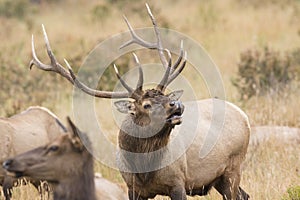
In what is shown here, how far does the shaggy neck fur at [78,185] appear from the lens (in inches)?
254

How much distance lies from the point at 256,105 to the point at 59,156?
263 inches

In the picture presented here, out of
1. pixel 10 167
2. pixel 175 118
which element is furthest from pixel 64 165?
pixel 175 118

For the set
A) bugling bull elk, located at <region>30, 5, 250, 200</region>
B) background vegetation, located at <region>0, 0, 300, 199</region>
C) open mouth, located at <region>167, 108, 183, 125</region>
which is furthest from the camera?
background vegetation, located at <region>0, 0, 300, 199</region>

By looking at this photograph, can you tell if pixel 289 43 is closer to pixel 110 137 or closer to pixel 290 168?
pixel 110 137

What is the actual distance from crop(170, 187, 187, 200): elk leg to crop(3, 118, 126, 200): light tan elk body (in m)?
1.65

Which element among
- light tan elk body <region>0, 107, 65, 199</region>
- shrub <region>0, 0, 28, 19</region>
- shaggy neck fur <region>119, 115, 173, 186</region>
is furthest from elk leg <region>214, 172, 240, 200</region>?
shrub <region>0, 0, 28, 19</region>

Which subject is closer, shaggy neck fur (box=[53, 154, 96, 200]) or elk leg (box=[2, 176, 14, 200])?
shaggy neck fur (box=[53, 154, 96, 200])

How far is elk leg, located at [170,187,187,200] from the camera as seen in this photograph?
26.3 feet

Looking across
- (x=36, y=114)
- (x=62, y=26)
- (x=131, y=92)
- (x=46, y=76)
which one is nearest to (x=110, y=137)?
(x=36, y=114)

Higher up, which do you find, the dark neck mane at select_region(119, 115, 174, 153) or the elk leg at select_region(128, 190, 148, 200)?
the dark neck mane at select_region(119, 115, 174, 153)

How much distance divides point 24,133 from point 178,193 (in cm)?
241

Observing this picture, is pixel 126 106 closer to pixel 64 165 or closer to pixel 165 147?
pixel 165 147

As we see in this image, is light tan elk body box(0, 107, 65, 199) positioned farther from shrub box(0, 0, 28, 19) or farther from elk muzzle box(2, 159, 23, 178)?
shrub box(0, 0, 28, 19)

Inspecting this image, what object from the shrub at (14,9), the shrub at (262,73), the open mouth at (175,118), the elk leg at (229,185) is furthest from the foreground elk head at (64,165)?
the shrub at (14,9)
